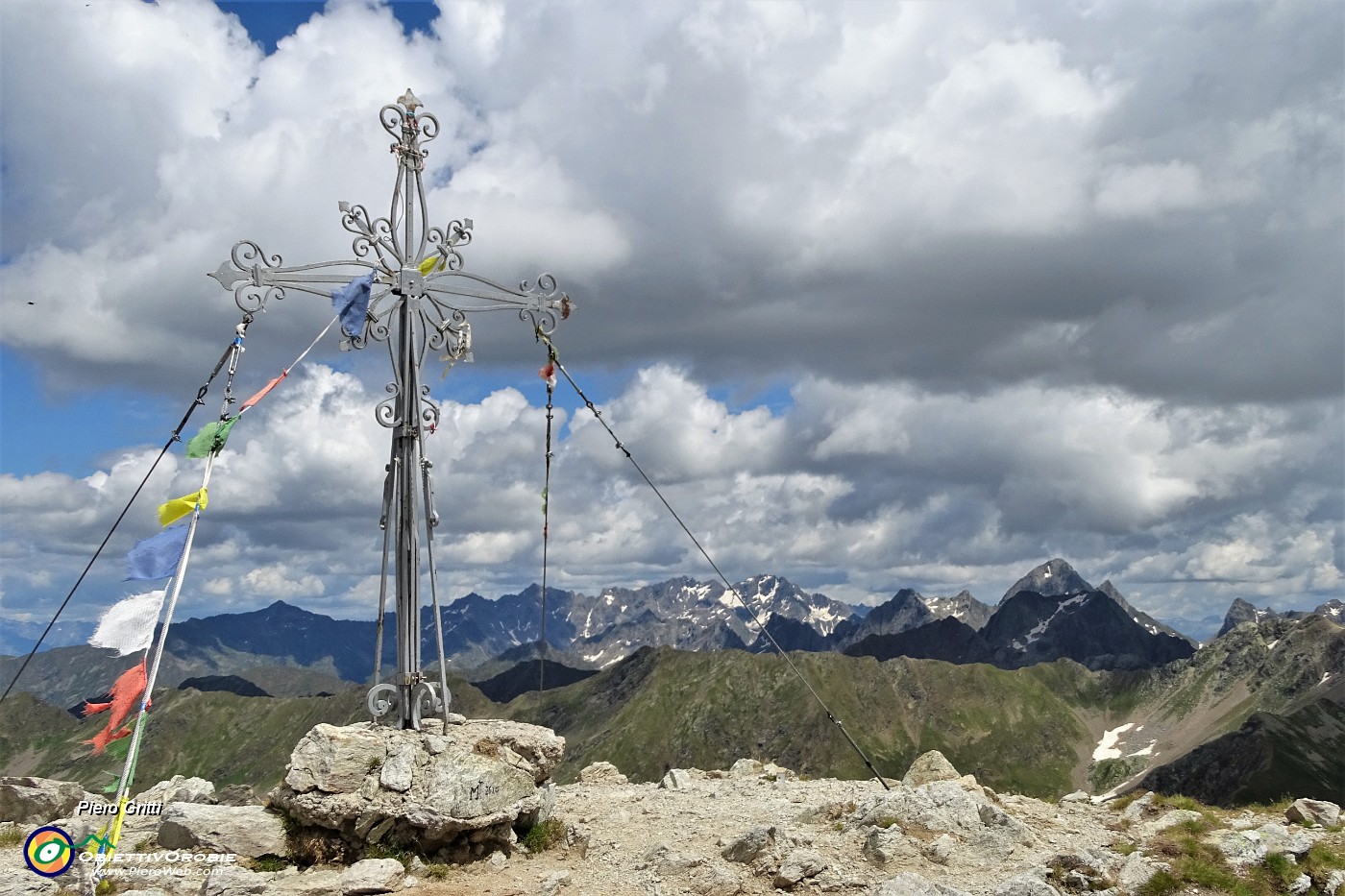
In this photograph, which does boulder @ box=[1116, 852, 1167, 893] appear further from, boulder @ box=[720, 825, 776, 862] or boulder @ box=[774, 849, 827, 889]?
boulder @ box=[720, 825, 776, 862]

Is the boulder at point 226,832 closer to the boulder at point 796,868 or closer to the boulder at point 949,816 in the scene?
the boulder at point 796,868

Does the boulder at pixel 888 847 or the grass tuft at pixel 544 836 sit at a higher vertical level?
the grass tuft at pixel 544 836

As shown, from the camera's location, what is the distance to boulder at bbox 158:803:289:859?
1895cm

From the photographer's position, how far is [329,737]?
19859 millimetres

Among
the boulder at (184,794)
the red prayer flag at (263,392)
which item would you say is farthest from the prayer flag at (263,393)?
the boulder at (184,794)

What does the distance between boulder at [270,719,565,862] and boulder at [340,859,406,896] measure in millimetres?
970

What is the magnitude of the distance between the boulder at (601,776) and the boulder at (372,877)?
55.2 feet

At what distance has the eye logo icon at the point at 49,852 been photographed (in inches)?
654

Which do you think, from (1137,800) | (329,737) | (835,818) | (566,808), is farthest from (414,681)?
(1137,800)

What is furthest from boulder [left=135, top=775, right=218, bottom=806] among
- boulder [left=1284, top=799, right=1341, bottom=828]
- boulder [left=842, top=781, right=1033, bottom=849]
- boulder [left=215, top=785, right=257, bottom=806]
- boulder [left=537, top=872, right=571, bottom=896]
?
boulder [left=1284, top=799, right=1341, bottom=828]

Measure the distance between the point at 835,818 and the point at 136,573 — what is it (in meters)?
15.8

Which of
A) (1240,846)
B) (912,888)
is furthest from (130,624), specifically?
(1240,846)

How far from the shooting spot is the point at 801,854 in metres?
18.8

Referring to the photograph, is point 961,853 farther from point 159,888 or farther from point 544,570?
point 159,888
